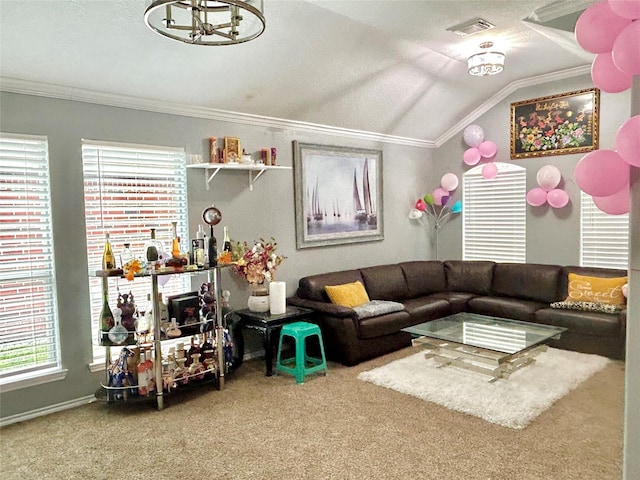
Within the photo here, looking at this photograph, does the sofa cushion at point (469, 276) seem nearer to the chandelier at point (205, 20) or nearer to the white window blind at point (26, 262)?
the white window blind at point (26, 262)

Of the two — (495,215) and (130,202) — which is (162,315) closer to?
(130,202)

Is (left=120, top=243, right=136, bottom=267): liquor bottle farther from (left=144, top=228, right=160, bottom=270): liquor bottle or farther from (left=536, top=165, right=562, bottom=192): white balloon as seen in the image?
(left=536, top=165, right=562, bottom=192): white balloon

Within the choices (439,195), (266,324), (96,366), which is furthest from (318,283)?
(439,195)

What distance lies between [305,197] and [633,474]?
3.84m

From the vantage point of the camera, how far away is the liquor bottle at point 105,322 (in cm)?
355

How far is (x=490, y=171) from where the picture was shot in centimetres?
589

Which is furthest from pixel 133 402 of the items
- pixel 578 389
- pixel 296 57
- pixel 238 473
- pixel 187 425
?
pixel 578 389

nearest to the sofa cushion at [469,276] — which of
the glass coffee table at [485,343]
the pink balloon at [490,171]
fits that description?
the pink balloon at [490,171]

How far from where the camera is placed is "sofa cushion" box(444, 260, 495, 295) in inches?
234

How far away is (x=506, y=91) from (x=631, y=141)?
4.38 m

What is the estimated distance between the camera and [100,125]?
3.77 metres

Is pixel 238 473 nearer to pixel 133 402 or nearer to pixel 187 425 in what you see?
pixel 187 425

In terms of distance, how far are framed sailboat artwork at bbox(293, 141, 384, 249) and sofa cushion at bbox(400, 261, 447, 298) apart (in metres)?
0.58

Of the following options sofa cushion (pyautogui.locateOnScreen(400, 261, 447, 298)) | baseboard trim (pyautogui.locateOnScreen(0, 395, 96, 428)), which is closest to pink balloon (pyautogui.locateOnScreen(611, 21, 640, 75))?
baseboard trim (pyautogui.locateOnScreen(0, 395, 96, 428))
